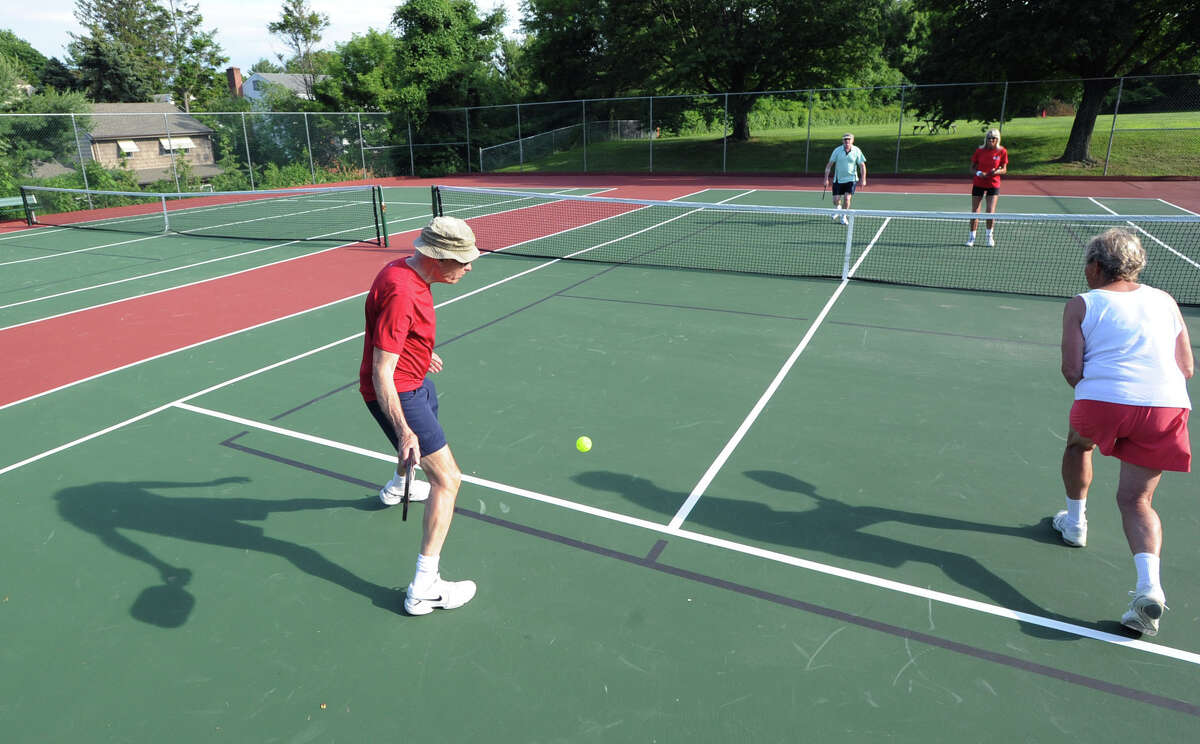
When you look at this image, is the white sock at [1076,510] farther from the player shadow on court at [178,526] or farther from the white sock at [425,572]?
the player shadow on court at [178,526]

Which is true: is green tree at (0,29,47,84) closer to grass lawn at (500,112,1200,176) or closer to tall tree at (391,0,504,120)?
tall tree at (391,0,504,120)

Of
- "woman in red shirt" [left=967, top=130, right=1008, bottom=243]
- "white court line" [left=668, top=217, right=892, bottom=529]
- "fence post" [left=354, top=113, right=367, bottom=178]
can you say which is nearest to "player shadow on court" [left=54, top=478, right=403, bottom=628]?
"white court line" [left=668, top=217, right=892, bottom=529]

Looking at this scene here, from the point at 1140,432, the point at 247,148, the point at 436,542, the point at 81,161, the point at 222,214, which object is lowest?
the point at 436,542

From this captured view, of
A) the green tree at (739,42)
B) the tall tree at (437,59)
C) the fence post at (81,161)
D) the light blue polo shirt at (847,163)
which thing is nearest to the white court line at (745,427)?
the light blue polo shirt at (847,163)

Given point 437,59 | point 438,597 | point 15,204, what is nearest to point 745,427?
point 438,597

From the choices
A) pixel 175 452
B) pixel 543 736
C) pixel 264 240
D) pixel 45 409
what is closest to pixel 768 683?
pixel 543 736

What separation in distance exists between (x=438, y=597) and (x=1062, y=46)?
29184 millimetres

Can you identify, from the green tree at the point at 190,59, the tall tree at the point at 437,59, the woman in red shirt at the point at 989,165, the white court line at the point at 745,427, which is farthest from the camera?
the green tree at the point at 190,59

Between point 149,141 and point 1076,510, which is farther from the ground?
point 149,141

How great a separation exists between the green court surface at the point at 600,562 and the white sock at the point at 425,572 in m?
0.22

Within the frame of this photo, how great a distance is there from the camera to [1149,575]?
346 cm

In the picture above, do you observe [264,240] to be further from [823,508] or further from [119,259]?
[823,508]

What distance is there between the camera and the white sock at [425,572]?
3.73 metres

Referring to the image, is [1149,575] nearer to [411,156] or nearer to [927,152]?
[927,152]
